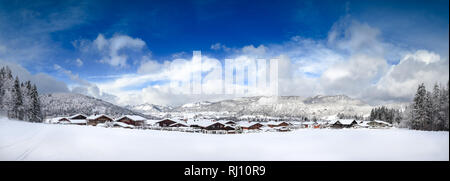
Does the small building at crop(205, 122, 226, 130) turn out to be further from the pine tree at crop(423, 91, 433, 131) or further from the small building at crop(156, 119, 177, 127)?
the pine tree at crop(423, 91, 433, 131)

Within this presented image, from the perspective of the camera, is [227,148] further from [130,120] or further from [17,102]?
[130,120]

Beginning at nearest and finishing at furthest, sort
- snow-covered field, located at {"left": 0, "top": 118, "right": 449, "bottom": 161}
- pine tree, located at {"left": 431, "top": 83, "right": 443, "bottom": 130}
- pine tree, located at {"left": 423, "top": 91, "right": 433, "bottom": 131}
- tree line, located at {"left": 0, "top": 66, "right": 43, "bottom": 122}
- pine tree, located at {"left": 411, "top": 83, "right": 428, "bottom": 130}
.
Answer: snow-covered field, located at {"left": 0, "top": 118, "right": 449, "bottom": 161} < pine tree, located at {"left": 431, "top": 83, "right": 443, "bottom": 130} < pine tree, located at {"left": 423, "top": 91, "right": 433, "bottom": 131} < pine tree, located at {"left": 411, "top": 83, "right": 428, "bottom": 130} < tree line, located at {"left": 0, "top": 66, "right": 43, "bottom": 122}

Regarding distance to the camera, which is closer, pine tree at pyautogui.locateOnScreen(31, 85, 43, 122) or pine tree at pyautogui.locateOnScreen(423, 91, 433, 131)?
pine tree at pyautogui.locateOnScreen(423, 91, 433, 131)

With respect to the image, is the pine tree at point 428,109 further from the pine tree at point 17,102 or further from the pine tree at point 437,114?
the pine tree at point 17,102

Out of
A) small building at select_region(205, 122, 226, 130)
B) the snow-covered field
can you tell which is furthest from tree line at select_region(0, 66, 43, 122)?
small building at select_region(205, 122, 226, 130)

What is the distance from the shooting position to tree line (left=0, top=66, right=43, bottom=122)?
2788 cm

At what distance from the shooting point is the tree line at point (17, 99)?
2788 centimetres

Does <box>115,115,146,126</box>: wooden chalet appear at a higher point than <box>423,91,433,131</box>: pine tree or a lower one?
lower

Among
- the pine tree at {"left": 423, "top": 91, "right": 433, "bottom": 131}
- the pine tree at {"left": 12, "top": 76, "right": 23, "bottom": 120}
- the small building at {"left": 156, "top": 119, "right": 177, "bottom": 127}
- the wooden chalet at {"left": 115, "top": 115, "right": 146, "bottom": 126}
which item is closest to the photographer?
the pine tree at {"left": 423, "top": 91, "right": 433, "bottom": 131}

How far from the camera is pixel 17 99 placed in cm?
3306

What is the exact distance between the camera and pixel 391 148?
6.18 meters
